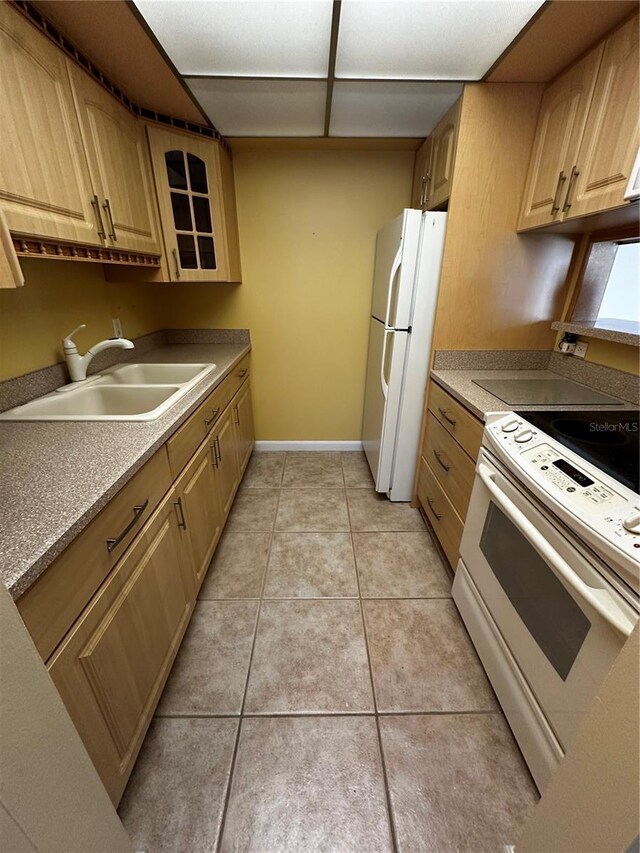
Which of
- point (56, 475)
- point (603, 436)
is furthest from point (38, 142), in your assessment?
point (603, 436)

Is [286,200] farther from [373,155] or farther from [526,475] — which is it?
[526,475]

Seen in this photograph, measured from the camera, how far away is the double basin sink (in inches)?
48.6

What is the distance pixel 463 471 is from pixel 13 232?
→ 68.6 inches

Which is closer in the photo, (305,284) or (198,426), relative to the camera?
(198,426)

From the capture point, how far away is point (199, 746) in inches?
44.4

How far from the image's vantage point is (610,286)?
170cm

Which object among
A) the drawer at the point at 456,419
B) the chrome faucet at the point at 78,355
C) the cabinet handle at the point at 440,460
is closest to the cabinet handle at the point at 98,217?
the chrome faucet at the point at 78,355

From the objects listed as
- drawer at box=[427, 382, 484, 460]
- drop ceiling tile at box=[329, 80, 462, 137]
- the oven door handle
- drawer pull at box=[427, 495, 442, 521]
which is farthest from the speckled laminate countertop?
drop ceiling tile at box=[329, 80, 462, 137]

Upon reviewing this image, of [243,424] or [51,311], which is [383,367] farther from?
[51,311]

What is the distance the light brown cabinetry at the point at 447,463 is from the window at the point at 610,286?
0.73 meters

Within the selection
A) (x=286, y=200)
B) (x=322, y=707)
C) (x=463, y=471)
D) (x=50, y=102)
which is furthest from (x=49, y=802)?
(x=286, y=200)

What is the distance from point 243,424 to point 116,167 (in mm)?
1499

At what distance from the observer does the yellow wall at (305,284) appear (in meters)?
2.29

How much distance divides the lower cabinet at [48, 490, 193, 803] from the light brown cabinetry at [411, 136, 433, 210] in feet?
6.78
